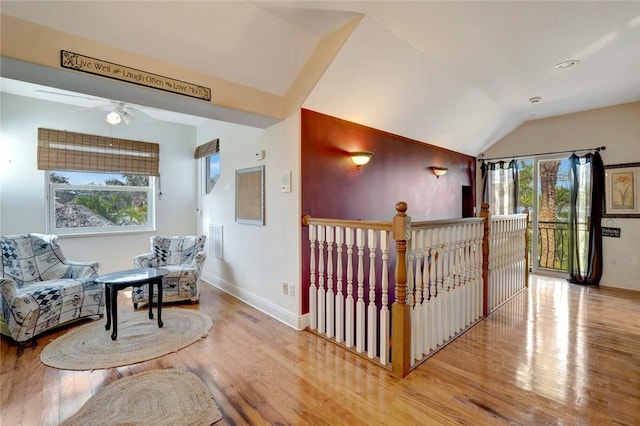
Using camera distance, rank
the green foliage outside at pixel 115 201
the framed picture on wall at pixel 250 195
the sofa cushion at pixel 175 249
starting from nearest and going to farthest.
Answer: the framed picture on wall at pixel 250 195 → the sofa cushion at pixel 175 249 → the green foliage outside at pixel 115 201

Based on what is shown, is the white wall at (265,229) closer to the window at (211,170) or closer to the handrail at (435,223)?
the window at (211,170)

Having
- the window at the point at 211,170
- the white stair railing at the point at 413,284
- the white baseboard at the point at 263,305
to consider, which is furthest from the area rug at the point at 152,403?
the window at the point at 211,170

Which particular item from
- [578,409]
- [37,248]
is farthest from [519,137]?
[37,248]

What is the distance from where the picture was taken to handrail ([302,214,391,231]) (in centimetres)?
227

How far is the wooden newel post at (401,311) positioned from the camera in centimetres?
213

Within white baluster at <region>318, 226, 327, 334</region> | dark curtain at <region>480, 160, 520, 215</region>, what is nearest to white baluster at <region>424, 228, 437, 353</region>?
white baluster at <region>318, 226, 327, 334</region>

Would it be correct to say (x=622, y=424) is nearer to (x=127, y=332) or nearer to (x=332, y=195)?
(x=332, y=195)

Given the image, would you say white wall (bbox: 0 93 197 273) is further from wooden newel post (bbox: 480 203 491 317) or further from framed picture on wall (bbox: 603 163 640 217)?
framed picture on wall (bbox: 603 163 640 217)

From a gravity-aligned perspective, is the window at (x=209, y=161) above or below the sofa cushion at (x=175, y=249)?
above

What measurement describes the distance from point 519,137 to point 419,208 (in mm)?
2584

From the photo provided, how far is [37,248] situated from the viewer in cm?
329

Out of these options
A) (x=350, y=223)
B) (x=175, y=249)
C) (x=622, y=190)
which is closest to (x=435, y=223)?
(x=350, y=223)

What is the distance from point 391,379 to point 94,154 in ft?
15.9

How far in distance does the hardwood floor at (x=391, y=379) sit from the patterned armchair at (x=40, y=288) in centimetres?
18
